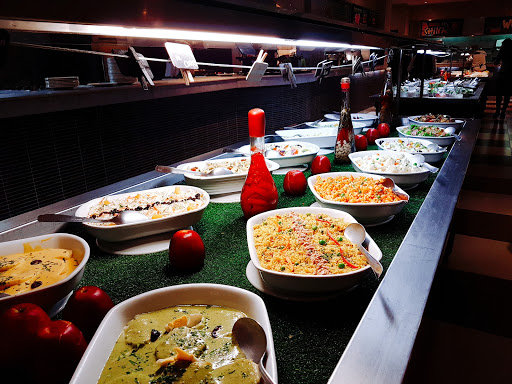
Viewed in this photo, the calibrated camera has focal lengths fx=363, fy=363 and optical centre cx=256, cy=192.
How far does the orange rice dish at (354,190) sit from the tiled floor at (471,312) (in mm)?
394

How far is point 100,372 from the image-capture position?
680 mm

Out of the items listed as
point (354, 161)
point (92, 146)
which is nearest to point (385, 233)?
point (354, 161)

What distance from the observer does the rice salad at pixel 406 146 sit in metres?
2.36

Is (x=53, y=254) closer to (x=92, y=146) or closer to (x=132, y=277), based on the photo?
(x=132, y=277)

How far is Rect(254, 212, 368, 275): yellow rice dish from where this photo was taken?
3.27 feet

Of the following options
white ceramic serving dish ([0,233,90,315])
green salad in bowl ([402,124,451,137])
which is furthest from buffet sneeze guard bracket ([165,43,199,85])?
green salad in bowl ([402,124,451,137])

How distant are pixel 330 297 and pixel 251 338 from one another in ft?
1.09

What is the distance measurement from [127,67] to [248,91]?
4.87 feet

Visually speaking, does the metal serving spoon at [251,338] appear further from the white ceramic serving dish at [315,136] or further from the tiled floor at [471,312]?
the white ceramic serving dish at [315,136]

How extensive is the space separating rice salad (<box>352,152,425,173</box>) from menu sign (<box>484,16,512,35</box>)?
19408mm

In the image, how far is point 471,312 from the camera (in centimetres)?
234

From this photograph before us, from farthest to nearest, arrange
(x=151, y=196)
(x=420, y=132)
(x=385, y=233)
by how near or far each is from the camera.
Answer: (x=420, y=132), (x=151, y=196), (x=385, y=233)

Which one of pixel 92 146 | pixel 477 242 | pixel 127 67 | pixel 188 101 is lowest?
pixel 477 242

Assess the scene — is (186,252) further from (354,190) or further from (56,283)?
(354,190)
